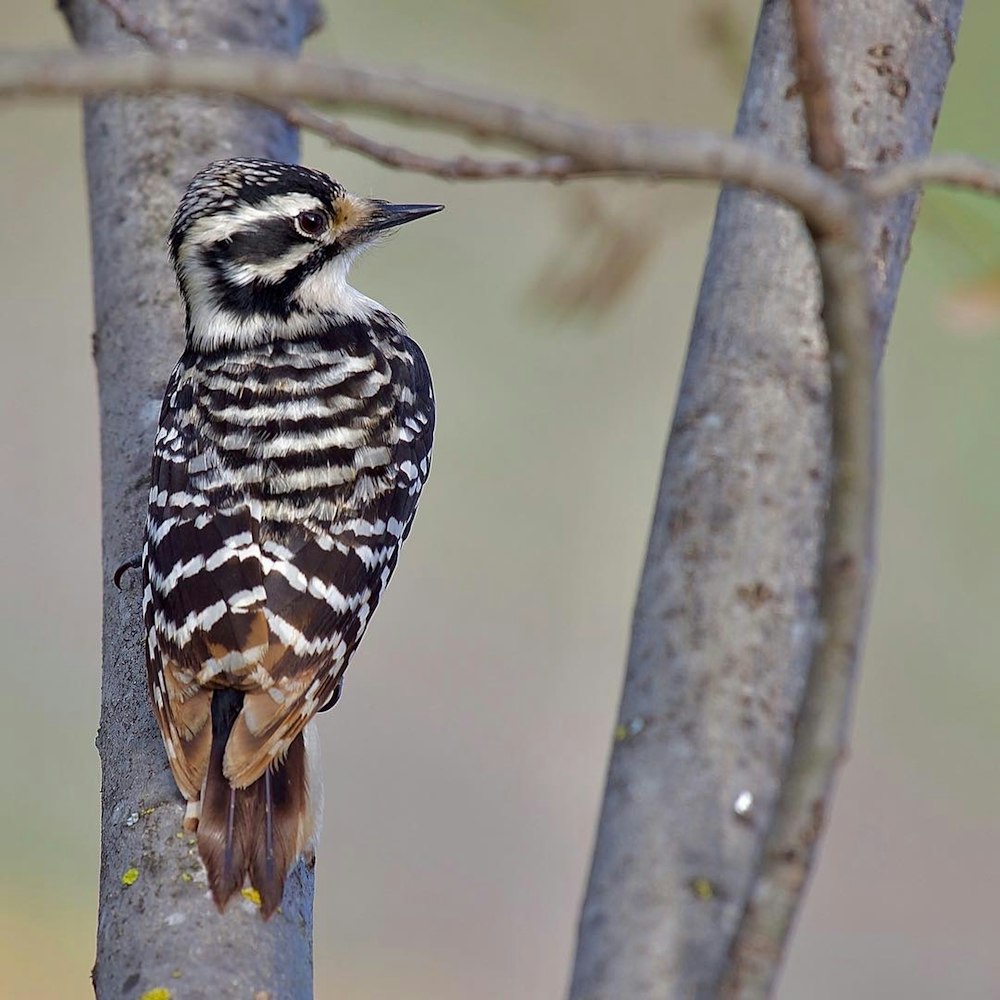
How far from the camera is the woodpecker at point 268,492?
2.34 metres

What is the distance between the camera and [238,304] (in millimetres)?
3143

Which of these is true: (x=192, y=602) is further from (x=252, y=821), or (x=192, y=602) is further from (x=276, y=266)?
(x=276, y=266)

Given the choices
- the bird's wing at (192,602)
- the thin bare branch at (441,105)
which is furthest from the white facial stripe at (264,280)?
the thin bare branch at (441,105)

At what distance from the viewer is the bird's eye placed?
10.5 feet

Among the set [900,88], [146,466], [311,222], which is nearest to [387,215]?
[311,222]

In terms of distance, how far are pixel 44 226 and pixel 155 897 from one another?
5.45 m

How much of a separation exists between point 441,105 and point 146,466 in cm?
183

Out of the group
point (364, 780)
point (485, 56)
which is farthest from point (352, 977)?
point (485, 56)

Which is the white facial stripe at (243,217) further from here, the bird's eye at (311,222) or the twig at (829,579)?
the twig at (829,579)

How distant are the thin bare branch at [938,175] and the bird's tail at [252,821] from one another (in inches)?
51.6

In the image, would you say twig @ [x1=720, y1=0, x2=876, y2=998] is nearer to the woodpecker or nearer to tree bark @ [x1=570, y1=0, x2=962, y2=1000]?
tree bark @ [x1=570, y1=0, x2=962, y2=1000]

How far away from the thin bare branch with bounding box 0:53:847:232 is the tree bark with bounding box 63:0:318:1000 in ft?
3.99

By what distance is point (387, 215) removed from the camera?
3309 mm

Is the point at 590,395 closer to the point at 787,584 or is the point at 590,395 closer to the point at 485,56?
the point at 485,56
